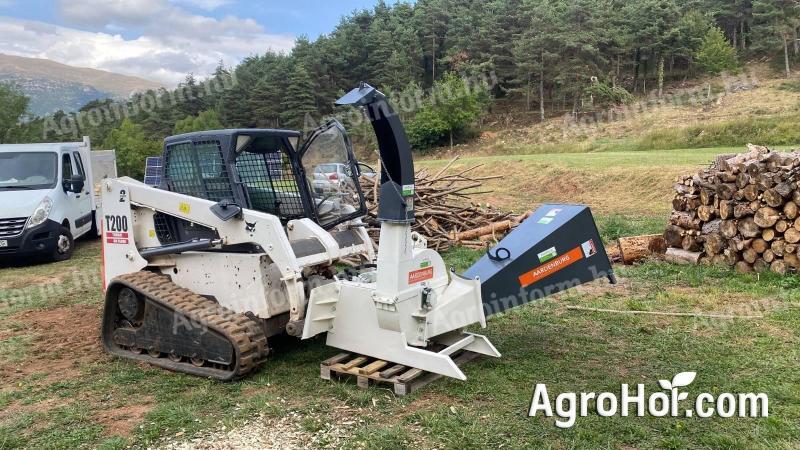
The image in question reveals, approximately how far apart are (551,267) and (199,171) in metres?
3.36

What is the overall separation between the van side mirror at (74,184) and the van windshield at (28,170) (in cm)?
26

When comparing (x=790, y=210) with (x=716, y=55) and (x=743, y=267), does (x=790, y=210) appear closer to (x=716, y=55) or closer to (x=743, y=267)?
(x=743, y=267)

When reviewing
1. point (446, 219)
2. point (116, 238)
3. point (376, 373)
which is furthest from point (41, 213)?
point (376, 373)

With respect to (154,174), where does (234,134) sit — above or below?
above

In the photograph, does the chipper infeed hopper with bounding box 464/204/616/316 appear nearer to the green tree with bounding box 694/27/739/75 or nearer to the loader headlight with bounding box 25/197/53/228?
the loader headlight with bounding box 25/197/53/228

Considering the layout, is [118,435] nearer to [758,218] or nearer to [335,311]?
[335,311]

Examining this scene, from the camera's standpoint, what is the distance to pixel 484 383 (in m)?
4.90

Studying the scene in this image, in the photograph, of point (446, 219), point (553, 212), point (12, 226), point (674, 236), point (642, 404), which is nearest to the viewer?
point (642, 404)

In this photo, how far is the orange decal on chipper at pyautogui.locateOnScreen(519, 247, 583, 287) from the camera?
5.28 metres

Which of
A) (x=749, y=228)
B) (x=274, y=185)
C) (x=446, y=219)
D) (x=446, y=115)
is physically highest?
(x=446, y=115)

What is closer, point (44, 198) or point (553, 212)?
point (553, 212)

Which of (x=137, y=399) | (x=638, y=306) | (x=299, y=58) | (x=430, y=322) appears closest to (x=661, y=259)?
(x=638, y=306)

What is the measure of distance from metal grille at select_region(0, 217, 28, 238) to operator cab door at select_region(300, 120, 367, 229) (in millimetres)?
7229

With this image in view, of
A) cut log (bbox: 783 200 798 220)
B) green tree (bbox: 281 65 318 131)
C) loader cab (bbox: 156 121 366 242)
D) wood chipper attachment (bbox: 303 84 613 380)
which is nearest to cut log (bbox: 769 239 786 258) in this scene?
cut log (bbox: 783 200 798 220)
